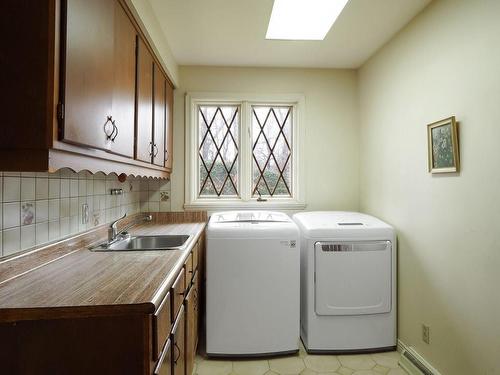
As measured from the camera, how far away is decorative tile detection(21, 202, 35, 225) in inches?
45.0

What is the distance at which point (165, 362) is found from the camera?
3.43 ft

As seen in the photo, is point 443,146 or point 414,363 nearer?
point 443,146

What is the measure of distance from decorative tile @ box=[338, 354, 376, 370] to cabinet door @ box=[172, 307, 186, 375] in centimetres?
118

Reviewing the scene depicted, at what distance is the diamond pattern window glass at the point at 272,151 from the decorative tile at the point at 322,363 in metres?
1.40

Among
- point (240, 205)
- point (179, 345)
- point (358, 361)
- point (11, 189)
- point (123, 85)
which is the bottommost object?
point (358, 361)

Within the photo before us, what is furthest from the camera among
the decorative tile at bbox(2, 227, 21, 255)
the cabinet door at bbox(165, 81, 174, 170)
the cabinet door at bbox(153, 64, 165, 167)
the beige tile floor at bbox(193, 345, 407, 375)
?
the cabinet door at bbox(165, 81, 174, 170)

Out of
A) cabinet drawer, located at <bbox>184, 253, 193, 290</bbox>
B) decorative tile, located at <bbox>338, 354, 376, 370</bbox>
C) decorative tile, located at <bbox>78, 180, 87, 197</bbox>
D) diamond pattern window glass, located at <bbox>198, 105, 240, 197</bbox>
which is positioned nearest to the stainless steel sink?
cabinet drawer, located at <bbox>184, 253, 193, 290</bbox>

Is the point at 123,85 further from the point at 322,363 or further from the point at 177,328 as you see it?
the point at 322,363

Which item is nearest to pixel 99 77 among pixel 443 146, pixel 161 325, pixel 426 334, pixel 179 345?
pixel 161 325

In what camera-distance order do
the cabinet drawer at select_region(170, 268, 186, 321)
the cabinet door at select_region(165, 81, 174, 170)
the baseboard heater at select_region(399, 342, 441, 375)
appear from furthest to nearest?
1. the cabinet door at select_region(165, 81, 174, 170)
2. the baseboard heater at select_region(399, 342, 441, 375)
3. the cabinet drawer at select_region(170, 268, 186, 321)

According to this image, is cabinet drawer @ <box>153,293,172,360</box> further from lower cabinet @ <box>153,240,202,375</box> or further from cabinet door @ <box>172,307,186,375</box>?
cabinet door @ <box>172,307,186,375</box>

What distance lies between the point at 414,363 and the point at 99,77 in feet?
8.05

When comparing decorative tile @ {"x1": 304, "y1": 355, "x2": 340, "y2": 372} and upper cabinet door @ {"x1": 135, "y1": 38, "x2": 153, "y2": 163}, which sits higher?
upper cabinet door @ {"x1": 135, "y1": 38, "x2": 153, "y2": 163}

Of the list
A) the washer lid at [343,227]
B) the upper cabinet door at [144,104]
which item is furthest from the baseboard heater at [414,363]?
the upper cabinet door at [144,104]
